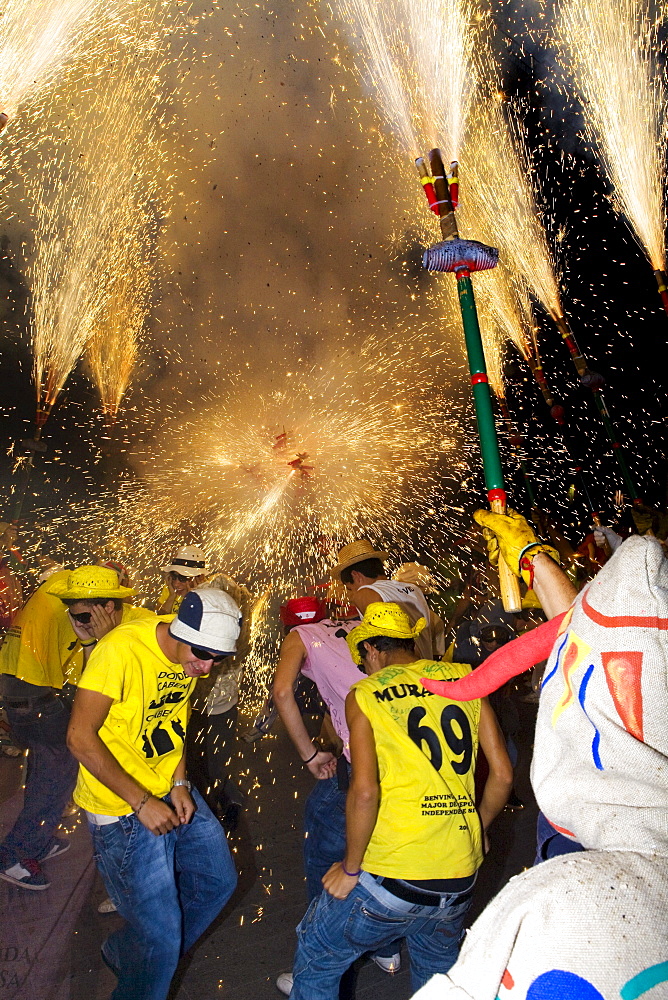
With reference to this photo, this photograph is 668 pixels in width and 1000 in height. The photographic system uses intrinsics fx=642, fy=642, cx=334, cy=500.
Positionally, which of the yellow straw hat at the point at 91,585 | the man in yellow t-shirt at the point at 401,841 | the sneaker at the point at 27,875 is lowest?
the sneaker at the point at 27,875

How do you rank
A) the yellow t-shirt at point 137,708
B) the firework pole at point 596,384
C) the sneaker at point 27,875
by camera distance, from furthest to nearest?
the firework pole at point 596,384, the sneaker at point 27,875, the yellow t-shirt at point 137,708

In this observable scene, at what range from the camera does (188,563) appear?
5.30 m

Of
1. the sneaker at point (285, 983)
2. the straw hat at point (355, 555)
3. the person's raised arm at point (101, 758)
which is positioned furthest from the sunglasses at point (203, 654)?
the sneaker at point (285, 983)

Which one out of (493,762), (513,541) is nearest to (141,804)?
(493,762)

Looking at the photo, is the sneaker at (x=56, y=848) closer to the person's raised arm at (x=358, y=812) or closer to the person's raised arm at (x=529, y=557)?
the person's raised arm at (x=358, y=812)

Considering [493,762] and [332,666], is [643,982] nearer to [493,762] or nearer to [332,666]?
[493,762]

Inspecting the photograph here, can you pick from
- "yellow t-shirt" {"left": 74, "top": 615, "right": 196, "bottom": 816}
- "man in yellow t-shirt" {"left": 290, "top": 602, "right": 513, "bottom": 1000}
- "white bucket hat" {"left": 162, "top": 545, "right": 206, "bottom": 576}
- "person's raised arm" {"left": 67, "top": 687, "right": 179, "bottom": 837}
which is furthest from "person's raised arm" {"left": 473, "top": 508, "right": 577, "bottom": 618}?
"white bucket hat" {"left": 162, "top": 545, "right": 206, "bottom": 576}

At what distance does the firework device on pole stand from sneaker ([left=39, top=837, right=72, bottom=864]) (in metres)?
4.15

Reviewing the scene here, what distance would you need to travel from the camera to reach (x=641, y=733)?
3.42 ft

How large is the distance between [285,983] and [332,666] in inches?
61.2

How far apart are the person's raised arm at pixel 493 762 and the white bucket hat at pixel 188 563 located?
3.08m

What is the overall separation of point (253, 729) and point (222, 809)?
2.31m

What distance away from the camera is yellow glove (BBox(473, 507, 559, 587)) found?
2.12 meters

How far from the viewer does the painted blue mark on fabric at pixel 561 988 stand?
888 mm
